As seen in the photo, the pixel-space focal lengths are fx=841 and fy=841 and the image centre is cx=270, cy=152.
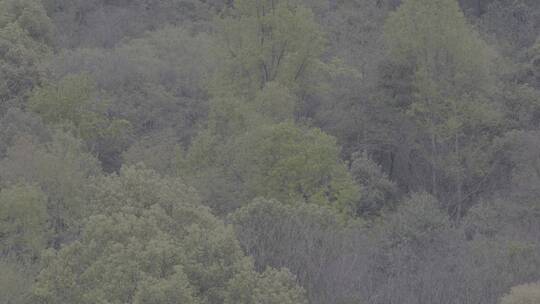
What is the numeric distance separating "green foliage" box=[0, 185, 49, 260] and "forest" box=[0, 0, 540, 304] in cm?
8

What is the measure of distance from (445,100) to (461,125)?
1451mm

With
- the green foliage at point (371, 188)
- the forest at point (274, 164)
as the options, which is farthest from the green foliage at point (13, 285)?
the green foliage at point (371, 188)

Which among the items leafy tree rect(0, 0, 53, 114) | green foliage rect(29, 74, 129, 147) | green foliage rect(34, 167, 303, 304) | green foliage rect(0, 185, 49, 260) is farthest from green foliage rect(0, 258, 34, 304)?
leafy tree rect(0, 0, 53, 114)

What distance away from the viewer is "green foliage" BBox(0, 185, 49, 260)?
1223 inches

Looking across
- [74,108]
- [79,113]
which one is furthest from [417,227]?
[74,108]

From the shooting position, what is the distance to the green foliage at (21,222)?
31.1 metres

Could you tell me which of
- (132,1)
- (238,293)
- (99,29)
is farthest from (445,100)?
(132,1)

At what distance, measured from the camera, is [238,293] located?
933 inches

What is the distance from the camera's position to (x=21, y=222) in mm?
31391

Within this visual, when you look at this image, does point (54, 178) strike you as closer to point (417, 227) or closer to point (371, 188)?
point (371, 188)

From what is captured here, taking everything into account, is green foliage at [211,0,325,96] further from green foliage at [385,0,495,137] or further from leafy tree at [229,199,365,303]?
leafy tree at [229,199,365,303]

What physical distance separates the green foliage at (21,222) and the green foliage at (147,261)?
5.37 m

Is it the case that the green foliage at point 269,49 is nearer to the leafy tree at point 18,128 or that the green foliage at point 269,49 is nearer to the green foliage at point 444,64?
the green foliage at point 444,64

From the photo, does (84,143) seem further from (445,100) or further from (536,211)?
(536,211)
